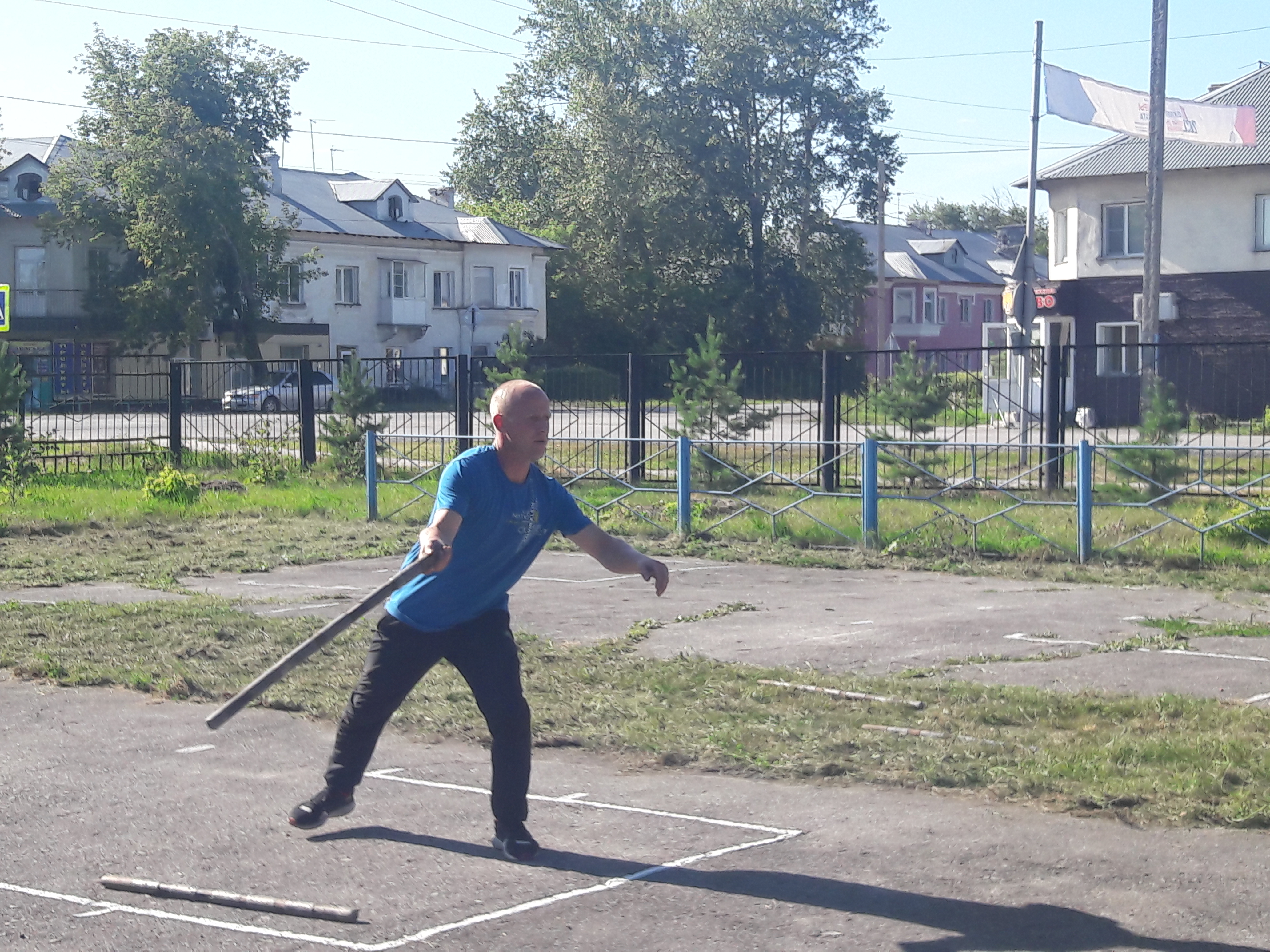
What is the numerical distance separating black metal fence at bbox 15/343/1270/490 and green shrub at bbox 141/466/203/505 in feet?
8.57

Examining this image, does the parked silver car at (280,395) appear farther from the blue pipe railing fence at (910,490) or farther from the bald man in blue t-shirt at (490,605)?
the bald man in blue t-shirt at (490,605)

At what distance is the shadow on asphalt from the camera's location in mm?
4383

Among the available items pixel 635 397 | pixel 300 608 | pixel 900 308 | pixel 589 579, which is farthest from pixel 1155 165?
pixel 900 308

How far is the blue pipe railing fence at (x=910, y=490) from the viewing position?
13.7 m

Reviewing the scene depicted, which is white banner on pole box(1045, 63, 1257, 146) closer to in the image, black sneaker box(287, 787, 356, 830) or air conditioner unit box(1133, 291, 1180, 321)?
air conditioner unit box(1133, 291, 1180, 321)

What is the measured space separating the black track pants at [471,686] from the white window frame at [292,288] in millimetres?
50630

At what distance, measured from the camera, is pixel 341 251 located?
58.1 metres

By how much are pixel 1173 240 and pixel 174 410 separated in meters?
23.0

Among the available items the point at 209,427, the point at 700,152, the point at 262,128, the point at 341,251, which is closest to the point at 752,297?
the point at 700,152

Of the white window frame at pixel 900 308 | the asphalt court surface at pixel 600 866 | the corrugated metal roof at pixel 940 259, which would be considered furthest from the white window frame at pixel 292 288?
the asphalt court surface at pixel 600 866

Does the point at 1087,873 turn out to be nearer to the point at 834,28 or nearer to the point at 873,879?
the point at 873,879

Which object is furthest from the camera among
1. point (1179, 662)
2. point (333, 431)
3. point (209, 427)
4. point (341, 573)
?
point (209, 427)

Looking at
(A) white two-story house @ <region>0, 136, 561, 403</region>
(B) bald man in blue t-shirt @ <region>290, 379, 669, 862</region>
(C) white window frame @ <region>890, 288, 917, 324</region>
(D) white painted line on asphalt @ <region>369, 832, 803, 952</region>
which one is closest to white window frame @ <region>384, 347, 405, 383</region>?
(B) bald man in blue t-shirt @ <region>290, 379, 669, 862</region>

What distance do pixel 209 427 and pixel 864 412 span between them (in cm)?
1144
